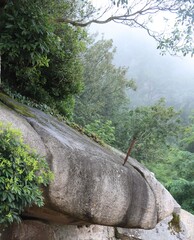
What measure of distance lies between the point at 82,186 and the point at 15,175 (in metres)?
1.14

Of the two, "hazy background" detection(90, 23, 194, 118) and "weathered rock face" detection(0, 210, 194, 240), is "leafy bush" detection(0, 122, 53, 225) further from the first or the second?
"hazy background" detection(90, 23, 194, 118)

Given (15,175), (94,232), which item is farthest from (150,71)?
(15,175)

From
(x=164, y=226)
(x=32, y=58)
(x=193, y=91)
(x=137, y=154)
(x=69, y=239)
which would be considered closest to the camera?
(x=32, y=58)

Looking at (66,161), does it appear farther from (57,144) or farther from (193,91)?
(193,91)

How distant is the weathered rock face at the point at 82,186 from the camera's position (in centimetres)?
338

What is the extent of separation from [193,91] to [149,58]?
67.1ft

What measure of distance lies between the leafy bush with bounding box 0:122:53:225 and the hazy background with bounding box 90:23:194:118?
41478 mm

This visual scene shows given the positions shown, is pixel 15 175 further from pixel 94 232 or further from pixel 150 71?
pixel 150 71

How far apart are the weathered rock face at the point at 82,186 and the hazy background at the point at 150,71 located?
3959 centimetres

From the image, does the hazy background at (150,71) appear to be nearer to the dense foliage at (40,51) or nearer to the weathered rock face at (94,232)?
the weathered rock face at (94,232)

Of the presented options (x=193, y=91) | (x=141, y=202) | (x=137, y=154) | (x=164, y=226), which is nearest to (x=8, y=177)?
(x=141, y=202)

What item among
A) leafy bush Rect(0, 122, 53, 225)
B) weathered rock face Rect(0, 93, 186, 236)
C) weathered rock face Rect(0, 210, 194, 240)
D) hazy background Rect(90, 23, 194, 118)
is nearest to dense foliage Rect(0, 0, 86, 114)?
weathered rock face Rect(0, 93, 186, 236)

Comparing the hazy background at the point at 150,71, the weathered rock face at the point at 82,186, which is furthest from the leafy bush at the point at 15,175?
the hazy background at the point at 150,71

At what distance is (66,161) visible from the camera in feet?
11.4
